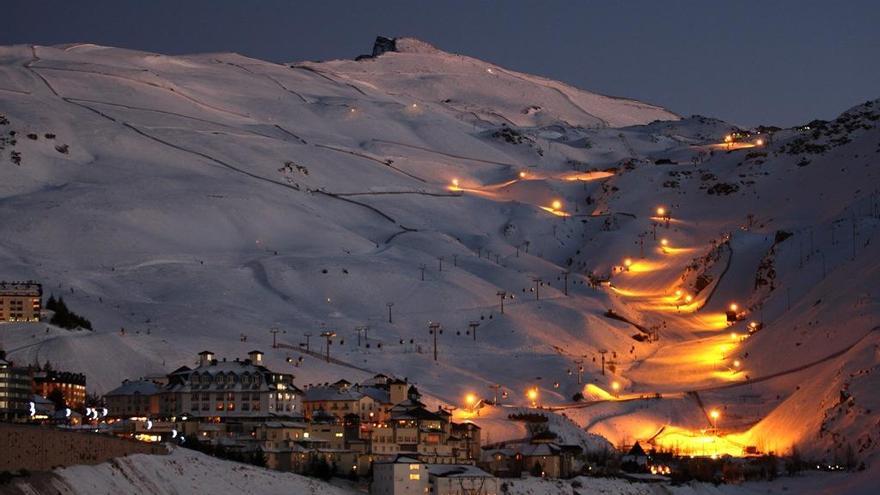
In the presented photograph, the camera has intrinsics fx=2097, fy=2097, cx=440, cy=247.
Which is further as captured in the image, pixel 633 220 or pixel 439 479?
pixel 633 220

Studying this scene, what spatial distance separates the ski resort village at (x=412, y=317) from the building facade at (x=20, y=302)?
0.25 meters

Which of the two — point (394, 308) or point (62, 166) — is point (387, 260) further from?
point (62, 166)

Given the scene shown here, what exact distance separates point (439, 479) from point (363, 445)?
8.92 metres

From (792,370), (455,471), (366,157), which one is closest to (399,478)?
(455,471)

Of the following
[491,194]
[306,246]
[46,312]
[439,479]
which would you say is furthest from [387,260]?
[439,479]

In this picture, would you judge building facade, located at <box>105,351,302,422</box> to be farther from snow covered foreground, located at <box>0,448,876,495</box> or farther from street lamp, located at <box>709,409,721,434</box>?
street lamp, located at <box>709,409,721,434</box>

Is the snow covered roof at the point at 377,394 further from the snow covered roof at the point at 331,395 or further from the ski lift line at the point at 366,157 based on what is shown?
the ski lift line at the point at 366,157

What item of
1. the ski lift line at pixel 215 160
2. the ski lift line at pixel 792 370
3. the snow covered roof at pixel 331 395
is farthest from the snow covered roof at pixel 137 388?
the ski lift line at pixel 215 160

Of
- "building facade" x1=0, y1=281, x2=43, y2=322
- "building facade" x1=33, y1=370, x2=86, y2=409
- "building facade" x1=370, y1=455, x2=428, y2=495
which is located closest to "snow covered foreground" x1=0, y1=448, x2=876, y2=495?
"building facade" x1=370, y1=455, x2=428, y2=495

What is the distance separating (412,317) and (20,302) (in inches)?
1046

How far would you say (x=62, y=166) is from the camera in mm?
166500

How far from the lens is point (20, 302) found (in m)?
113

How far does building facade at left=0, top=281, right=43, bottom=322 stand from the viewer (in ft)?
367

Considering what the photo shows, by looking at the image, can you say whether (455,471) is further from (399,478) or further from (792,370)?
(792,370)
